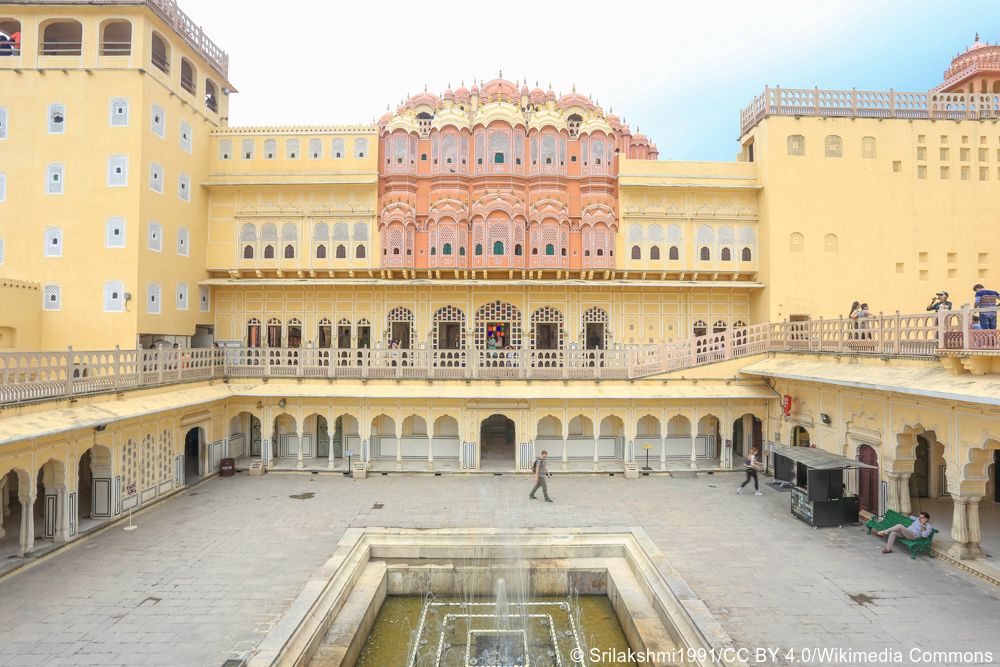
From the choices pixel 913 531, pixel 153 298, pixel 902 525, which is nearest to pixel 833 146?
pixel 902 525

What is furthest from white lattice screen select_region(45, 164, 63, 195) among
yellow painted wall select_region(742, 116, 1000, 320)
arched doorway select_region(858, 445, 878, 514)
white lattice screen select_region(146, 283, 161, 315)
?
arched doorway select_region(858, 445, 878, 514)

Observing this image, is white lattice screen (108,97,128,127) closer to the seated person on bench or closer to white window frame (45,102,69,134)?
white window frame (45,102,69,134)

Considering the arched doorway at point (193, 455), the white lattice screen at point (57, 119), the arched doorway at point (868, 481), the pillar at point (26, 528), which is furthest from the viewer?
the white lattice screen at point (57, 119)

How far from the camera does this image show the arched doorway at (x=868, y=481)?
12703mm

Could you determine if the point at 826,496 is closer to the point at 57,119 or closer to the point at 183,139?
the point at 183,139

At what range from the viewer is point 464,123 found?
20.4 metres

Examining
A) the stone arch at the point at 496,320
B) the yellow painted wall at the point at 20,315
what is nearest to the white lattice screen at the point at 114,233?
the yellow painted wall at the point at 20,315

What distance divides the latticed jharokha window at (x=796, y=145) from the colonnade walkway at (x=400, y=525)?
12922 mm

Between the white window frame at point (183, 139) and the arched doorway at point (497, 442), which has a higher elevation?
the white window frame at point (183, 139)

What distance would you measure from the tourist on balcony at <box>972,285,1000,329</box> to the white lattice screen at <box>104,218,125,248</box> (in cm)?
2217

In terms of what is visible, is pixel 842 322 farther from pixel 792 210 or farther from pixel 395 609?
pixel 395 609

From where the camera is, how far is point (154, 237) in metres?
17.2

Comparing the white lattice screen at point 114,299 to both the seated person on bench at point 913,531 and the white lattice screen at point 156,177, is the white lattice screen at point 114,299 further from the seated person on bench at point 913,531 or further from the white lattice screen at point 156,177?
the seated person on bench at point 913,531

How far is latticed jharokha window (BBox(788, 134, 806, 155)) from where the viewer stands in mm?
19422
